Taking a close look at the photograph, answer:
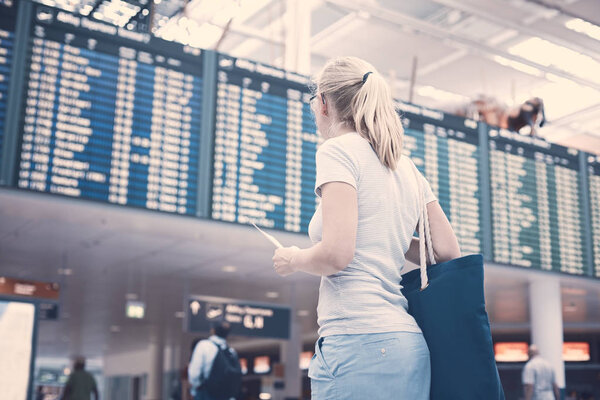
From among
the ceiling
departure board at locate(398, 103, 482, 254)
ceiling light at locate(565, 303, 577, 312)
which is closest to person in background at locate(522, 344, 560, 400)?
the ceiling

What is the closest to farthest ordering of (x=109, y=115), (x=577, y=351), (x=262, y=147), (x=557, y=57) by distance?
(x=109, y=115)
(x=262, y=147)
(x=557, y=57)
(x=577, y=351)

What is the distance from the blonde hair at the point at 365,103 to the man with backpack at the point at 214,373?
4.44 m

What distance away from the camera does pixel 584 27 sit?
8.00m

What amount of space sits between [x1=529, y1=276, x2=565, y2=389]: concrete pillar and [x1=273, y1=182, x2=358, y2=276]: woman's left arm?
775 centimetres

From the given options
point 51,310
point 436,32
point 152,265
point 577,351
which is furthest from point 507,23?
point 577,351

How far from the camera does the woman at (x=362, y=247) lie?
4.78ft

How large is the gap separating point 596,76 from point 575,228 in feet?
7.06

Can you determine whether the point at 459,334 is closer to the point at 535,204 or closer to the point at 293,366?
the point at 535,204

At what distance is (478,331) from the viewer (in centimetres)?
146

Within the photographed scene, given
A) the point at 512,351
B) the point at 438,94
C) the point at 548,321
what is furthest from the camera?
the point at 512,351

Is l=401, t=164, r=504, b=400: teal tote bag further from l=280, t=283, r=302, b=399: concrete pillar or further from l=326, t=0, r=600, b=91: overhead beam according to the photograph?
l=280, t=283, r=302, b=399: concrete pillar

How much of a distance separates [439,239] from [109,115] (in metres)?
4.33

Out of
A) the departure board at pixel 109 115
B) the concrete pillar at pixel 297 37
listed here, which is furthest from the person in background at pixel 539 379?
the departure board at pixel 109 115

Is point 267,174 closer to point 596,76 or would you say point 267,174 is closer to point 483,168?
point 483,168
